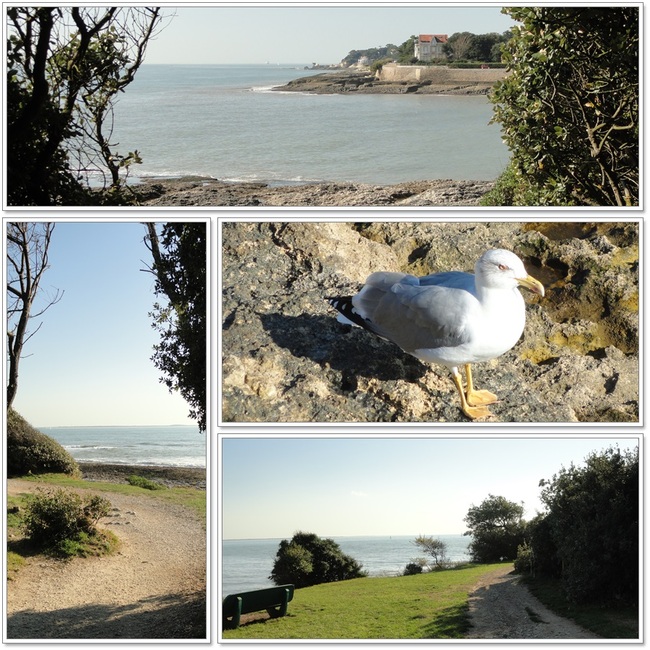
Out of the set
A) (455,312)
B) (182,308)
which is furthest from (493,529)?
(182,308)

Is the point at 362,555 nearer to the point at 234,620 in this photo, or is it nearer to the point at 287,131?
the point at 234,620

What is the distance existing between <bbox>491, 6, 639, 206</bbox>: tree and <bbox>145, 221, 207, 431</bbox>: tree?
4.71 ft

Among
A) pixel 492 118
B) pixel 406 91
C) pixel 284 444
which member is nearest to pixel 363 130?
pixel 406 91

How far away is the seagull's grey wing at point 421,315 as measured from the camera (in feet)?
9.84

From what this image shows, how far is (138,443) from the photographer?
3.44 m

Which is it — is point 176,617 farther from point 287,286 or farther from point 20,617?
point 287,286

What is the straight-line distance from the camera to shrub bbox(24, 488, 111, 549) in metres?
3.42

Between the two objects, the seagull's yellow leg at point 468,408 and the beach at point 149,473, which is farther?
the beach at point 149,473

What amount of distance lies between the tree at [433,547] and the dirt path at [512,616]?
0.20 m

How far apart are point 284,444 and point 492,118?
172cm

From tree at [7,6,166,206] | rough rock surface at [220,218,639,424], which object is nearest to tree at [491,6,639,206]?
rough rock surface at [220,218,639,424]

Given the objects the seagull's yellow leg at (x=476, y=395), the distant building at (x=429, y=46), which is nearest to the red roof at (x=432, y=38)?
the distant building at (x=429, y=46)

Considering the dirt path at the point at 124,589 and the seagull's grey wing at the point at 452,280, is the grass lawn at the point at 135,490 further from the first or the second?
the seagull's grey wing at the point at 452,280
